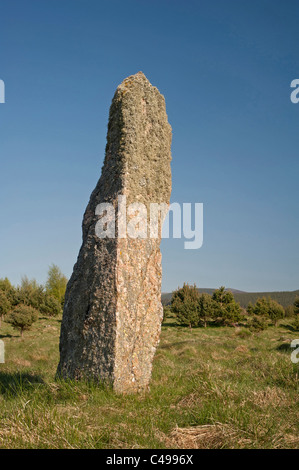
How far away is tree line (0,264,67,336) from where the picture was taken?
25234 millimetres

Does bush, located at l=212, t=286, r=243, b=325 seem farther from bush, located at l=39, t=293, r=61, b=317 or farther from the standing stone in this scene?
the standing stone

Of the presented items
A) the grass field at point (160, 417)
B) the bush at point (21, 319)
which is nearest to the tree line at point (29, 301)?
the bush at point (21, 319)

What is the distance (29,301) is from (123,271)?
127ft

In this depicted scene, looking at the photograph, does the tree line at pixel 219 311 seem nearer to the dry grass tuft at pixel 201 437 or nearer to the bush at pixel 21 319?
the bush at pixel 21 319

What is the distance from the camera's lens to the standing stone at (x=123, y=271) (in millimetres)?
5250

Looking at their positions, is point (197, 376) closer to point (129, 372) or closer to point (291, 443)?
point (129, 372)

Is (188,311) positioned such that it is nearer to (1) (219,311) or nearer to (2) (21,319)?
(1) (219,311)

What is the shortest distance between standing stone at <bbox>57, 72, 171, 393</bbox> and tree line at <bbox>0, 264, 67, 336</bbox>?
2101cm

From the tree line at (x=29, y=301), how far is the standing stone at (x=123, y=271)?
68.9 ft

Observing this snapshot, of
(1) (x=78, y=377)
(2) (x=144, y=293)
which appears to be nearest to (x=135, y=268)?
(2) (x=144, y=293)

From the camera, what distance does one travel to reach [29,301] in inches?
1610

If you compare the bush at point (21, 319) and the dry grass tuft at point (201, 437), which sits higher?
the dry grass tuft at point (201, 437)

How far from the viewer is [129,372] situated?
5.27 meters

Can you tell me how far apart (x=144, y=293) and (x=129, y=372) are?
127 centimetres
